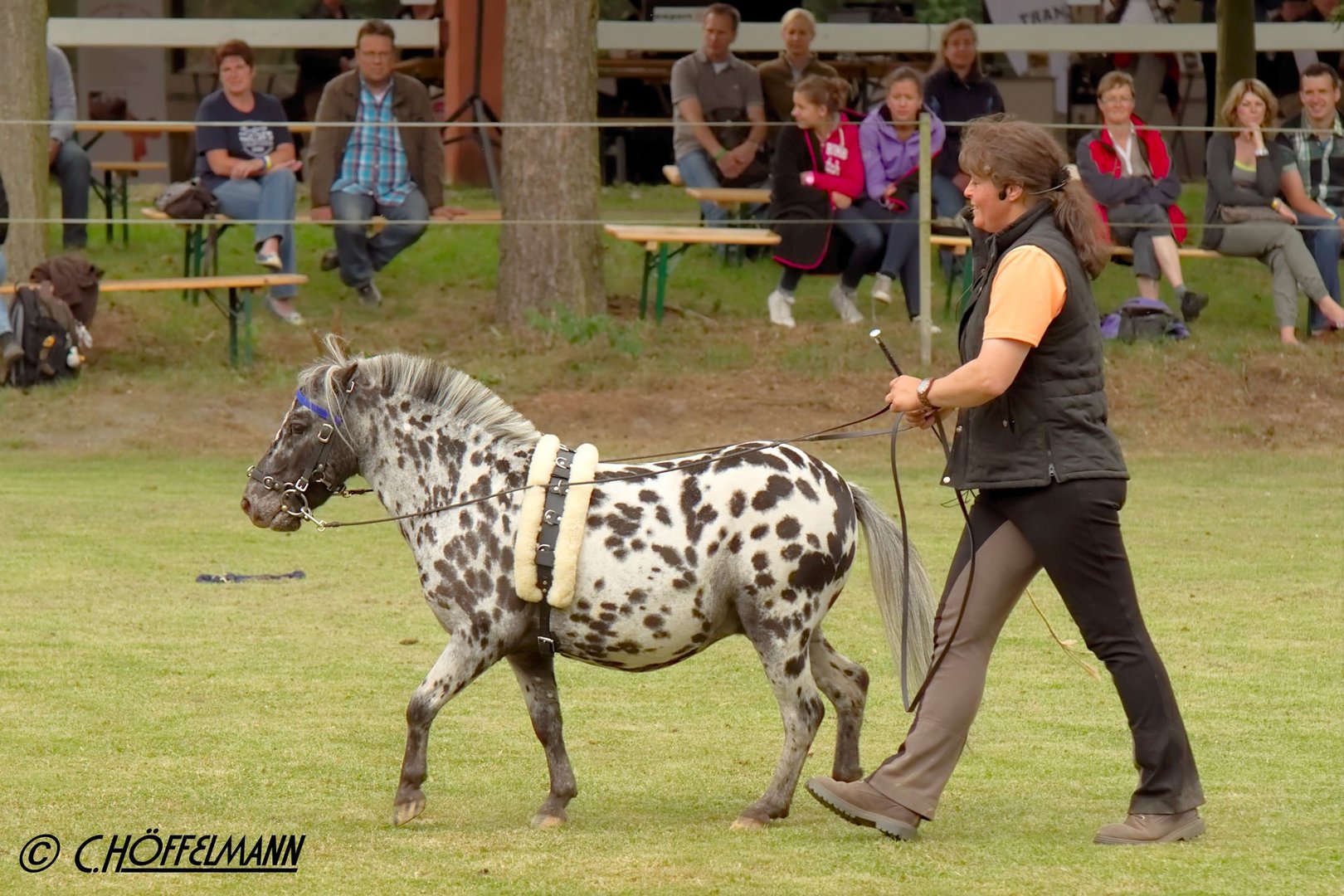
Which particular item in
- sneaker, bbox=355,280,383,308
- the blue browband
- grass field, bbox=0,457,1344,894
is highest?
the blue browband

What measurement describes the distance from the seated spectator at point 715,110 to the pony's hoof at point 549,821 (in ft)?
38.2

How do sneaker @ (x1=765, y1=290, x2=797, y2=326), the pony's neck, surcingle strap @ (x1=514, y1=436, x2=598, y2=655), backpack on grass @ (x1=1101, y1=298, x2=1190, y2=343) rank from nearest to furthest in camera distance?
surcingle strap @ (x1=514, y1=436, x2=598, y2=655) < the pony's neck < backpack on grass @ (x1=1101, y1=298, x2=1190, y2=343) < sneaker @ (x1=765, y1=290, x2=797, y2=326)

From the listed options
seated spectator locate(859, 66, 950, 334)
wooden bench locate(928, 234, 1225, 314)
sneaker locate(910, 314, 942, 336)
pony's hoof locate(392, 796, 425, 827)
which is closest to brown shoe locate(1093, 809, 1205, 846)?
pony's hoof locate(392, 796, 425, 827)

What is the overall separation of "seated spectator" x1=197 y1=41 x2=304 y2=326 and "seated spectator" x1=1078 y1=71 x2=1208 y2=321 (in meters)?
6.47

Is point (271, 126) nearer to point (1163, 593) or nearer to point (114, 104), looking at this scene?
point (114, 104)

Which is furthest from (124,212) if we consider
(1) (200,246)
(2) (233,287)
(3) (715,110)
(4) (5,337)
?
(3) (715,110)

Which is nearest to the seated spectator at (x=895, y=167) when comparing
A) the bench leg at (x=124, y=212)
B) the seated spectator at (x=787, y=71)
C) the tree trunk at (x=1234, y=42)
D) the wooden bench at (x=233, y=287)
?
the seated spectator at (x=787, y=71)

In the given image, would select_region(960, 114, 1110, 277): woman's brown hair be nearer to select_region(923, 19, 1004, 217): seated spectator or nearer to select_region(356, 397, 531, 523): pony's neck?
select_region(356, 397, 531, 523): pony's neck

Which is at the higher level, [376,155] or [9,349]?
[376,155]

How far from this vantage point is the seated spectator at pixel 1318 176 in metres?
15.6

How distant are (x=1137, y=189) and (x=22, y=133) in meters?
9.01

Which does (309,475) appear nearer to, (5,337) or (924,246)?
(5,337)

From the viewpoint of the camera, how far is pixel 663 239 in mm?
15906

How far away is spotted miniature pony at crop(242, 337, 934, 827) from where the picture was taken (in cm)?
591
